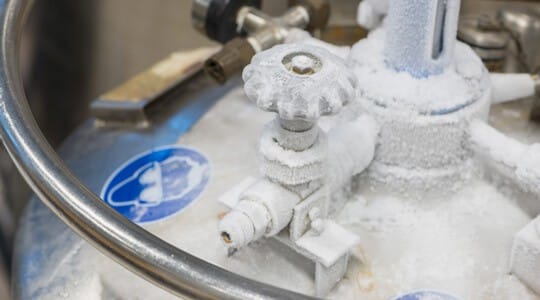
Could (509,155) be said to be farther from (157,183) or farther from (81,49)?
(81,49)

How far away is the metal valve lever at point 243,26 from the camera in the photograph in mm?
606

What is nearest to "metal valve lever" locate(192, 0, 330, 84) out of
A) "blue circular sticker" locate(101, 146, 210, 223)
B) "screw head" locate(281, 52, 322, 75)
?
"blue circular sticker" locate(101, 146, 210, 223)

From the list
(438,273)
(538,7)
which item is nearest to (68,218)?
(438,273)

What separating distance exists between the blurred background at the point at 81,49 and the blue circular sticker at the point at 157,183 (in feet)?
0.99

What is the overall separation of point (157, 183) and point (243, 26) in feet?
0.59

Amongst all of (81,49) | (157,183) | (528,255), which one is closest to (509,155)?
(528,255)

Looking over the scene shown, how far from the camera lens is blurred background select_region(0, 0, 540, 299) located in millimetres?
Answer: 936

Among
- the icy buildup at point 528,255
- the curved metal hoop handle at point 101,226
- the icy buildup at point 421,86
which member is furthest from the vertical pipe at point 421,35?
the curved metal hoop handle at point 101,226

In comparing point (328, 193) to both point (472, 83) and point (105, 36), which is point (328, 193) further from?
point (105, 36)

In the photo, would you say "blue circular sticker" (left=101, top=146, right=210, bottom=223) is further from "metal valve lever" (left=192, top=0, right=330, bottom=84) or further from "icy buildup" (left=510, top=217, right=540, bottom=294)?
"icy buildup" (left=510, top=217, right=540, bottom=294)

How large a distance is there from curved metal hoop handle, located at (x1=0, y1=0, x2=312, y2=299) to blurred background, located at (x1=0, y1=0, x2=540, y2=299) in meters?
0.44

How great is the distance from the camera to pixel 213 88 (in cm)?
70

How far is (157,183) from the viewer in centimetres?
57

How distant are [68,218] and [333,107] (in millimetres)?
157
